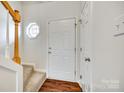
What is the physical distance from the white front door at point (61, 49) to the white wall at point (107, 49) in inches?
73.3

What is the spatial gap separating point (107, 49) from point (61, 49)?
2.22 metres

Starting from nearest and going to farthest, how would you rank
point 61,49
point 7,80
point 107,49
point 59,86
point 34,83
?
1. point 7,80
2. point 107,49
3. point 34,83
4. point 59,86
5. point 61,49

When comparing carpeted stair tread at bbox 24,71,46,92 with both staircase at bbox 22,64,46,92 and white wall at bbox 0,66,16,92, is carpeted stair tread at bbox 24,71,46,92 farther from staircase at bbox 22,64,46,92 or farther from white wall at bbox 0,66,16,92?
white wall at bbox 0,66,16,92

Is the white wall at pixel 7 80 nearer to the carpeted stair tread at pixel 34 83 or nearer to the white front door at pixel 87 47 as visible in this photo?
the white front door at pixel 87 47

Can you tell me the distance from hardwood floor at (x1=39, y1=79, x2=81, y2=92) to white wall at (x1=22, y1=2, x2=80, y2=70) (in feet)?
2.45

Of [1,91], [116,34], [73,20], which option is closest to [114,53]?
[116,34]

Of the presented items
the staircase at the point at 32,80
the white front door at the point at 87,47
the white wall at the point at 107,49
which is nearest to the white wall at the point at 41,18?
the staircase at the point at 32,80

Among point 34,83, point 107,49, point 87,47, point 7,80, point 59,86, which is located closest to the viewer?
point 7,80

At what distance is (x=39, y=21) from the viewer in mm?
4199

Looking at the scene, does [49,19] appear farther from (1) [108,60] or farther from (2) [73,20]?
(1) [108,60]

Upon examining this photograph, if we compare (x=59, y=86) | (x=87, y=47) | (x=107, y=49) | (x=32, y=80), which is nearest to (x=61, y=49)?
(x=59, y=86)

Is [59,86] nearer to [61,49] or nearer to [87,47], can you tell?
[61,49]

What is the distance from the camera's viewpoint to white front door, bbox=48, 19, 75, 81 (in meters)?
3.68

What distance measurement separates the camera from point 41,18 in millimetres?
4172
